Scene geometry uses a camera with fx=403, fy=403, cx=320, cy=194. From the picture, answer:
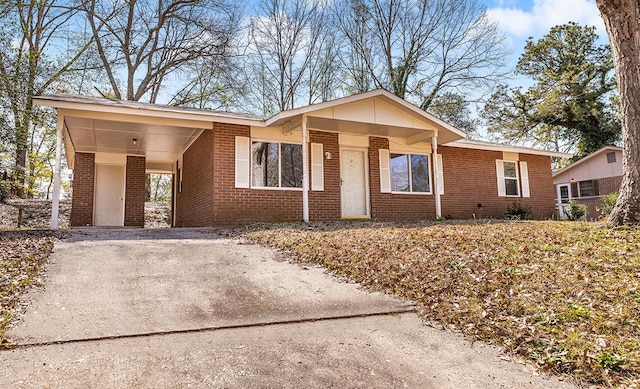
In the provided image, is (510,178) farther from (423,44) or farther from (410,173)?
(423,44)

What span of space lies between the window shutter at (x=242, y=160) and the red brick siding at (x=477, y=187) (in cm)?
676

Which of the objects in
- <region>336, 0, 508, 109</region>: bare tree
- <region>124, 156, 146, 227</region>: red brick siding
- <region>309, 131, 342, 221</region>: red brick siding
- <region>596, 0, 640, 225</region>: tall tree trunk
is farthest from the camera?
<region>336, 0, 508, 109</region>: bare tree

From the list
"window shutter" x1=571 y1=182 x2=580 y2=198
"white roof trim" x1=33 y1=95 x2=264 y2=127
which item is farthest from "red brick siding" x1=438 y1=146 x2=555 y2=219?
"window shutter" x1=571 y1=182 x2=580 y2=198

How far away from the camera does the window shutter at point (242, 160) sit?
10.4 m

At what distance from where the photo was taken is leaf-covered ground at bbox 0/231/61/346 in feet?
11.9

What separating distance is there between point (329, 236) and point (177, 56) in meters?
18.2

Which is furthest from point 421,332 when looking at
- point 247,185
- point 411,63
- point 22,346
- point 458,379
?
point 411,63

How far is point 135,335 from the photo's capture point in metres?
3.23

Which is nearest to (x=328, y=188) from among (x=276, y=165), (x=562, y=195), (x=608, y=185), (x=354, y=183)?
(x=354, y=183)

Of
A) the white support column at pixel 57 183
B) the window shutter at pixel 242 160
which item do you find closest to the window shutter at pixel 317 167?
the window shutter at pixel 242 160

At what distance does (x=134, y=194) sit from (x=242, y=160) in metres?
5.97

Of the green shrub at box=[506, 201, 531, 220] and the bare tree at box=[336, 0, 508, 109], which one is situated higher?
the bare tree at box=[336, 0, 508, 109]

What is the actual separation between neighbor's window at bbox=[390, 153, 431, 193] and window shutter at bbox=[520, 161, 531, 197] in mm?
4780

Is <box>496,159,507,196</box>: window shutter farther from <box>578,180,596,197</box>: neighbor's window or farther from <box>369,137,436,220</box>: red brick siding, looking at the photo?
<box>578,180,596,197</box>: neighbor's window
